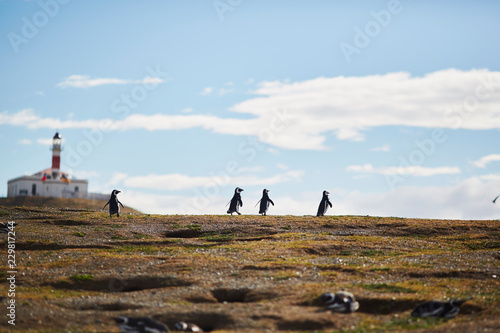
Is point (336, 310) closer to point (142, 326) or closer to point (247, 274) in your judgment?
point (247, 274)

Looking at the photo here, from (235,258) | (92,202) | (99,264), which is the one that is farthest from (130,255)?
(92,202)

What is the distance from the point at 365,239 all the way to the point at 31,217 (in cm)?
2148

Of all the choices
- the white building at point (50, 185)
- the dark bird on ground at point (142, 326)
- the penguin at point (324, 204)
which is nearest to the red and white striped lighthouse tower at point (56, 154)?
the white building at point (50, 185)

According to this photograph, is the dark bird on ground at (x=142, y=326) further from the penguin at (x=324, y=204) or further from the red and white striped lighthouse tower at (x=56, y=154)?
the red and white striped lighthouse tower at (x=56, y=154)

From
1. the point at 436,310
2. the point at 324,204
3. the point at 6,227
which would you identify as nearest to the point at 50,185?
the point at 324,204

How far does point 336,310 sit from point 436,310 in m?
2.89

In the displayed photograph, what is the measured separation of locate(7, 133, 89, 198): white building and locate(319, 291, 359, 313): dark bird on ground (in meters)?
96.3

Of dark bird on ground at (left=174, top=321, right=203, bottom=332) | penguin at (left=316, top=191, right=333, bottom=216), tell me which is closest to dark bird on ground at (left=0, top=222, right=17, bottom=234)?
dark bird on ground at (left=174, top=321, right=203, bottom=332)

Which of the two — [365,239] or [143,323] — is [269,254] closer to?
[365,239]

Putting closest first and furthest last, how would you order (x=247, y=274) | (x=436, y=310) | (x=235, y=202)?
(x=436, y=310) < (x=247, y=274) < (x=235, y=202)

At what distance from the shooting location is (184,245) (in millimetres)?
31828

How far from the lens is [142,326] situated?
16.7 metres

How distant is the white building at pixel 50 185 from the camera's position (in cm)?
10950

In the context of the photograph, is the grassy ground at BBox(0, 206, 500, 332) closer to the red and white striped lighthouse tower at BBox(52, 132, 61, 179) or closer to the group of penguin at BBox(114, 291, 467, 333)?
the group of penguin at BBox(114, 291, 467, 333)
